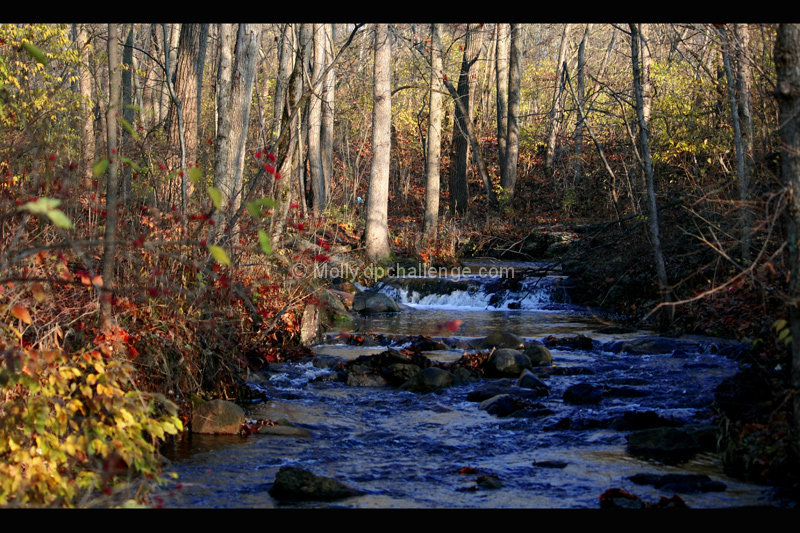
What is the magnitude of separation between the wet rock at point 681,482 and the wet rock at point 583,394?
8.45 ft

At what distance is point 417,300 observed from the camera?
17734 millimetres

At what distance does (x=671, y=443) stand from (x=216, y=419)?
4.47m

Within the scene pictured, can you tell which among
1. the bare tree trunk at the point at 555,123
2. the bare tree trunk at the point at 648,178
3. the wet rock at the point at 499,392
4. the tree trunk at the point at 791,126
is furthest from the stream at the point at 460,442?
the bare tree trunk at the point at 555,123

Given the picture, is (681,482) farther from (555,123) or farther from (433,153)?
(555,123)

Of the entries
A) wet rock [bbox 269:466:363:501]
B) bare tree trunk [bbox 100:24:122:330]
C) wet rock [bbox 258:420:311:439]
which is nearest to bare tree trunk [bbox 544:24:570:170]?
wet rock [bbox 258:420:311:439]

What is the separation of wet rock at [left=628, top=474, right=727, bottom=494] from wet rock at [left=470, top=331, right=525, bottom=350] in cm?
555

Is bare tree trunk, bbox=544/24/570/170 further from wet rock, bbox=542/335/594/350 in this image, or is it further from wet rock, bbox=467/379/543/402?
wet rock, bbox=467/379/543/402

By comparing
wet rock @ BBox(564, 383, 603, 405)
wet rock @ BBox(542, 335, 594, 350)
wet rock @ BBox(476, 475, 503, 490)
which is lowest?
wet rock @ BBox(476, 475, 503, 490)

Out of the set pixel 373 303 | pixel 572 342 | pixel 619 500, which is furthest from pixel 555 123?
pixel 619 500

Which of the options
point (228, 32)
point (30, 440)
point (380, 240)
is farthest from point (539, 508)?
point (380, 240)

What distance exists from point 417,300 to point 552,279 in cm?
312

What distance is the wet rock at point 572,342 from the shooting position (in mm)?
12445

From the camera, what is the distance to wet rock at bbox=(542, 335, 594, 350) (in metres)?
12.4
